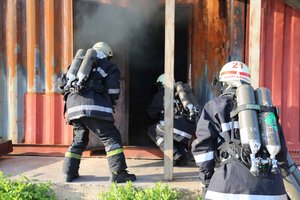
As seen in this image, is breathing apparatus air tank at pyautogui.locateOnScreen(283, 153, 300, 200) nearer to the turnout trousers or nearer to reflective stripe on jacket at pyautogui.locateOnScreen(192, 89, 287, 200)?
reflective stripe on jacket at pyautogui.locateOnScreen(192, 89, 287, 200)

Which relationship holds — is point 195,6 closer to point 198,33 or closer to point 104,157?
point 198,33

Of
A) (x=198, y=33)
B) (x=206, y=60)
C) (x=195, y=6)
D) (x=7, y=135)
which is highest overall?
(x=195, y=6)

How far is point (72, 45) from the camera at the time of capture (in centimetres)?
623

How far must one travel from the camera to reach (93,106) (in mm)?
4895

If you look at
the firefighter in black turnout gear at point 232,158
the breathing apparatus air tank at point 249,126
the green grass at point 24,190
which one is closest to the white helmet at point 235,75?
the firefighter in black turnout gear at point 232,158

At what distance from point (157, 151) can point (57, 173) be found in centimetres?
171

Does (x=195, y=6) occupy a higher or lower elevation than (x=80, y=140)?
higher

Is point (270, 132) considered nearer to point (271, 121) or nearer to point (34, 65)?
point (271, 121)

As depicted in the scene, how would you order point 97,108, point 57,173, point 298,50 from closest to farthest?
point 97,108
point 57,173
point 298,50

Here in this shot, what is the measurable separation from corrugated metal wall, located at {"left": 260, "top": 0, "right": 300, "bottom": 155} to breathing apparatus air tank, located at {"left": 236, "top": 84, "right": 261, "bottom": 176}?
8.32 ft

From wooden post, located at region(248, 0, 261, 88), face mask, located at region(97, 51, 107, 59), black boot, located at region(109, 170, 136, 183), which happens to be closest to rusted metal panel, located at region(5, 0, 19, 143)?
face mask, located at region(97, 51, 107, 59)

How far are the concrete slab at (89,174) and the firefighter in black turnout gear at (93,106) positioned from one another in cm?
16

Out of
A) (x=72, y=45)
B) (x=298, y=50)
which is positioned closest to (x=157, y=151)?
(x=72, y=45)

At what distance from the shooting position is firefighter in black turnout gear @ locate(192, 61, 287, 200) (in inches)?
129
